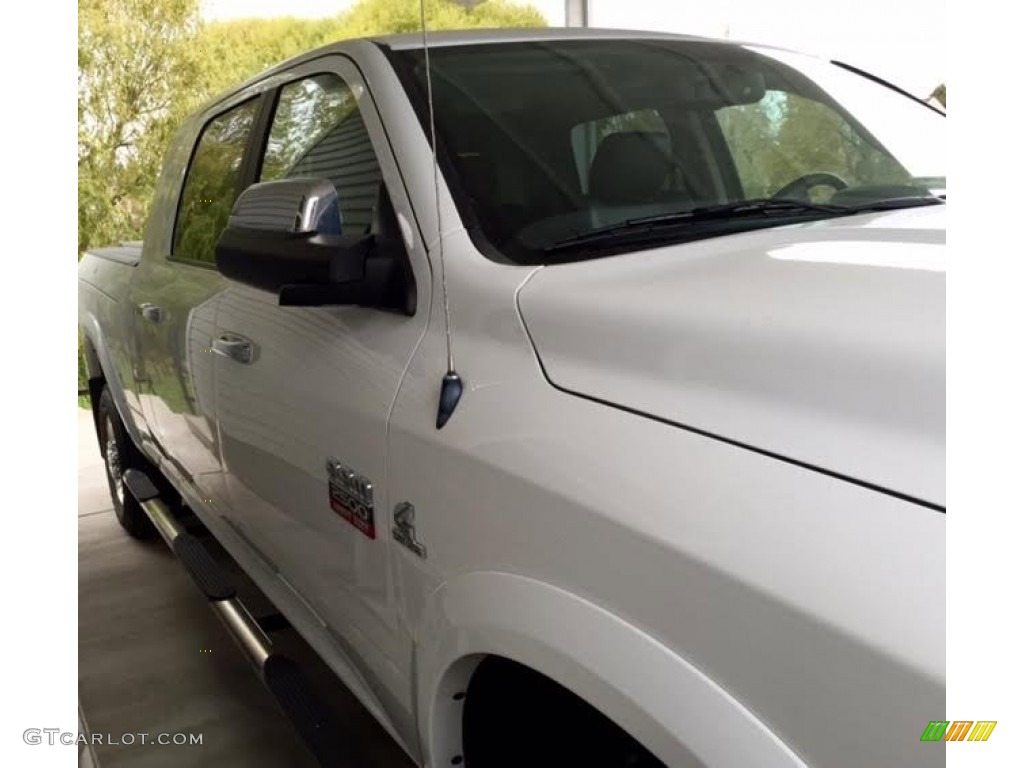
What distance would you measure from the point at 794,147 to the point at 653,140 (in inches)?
10.9

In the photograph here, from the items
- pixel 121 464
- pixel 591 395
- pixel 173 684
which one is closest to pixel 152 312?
pixel 173 684

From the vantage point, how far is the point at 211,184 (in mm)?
3033

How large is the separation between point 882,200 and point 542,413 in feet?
2.63

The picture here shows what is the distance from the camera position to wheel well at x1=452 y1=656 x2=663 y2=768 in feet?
3.99

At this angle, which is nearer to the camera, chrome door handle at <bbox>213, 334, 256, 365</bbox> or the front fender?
the front fender

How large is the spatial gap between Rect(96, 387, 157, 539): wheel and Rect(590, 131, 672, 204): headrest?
2.80 m

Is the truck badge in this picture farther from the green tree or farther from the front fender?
the green tree

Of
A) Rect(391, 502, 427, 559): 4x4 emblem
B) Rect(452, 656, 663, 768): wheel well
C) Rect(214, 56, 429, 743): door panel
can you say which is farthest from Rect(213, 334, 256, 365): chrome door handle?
Rect(452, 656, 663, 768): wheel well

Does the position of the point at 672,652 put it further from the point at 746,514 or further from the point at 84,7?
the point at 84,7

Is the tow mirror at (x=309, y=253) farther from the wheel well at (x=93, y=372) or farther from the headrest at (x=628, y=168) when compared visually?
the wheel well at (x=93, y=372)

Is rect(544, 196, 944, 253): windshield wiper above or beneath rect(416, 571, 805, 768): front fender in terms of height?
above

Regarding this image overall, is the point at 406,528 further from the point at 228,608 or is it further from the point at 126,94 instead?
the point at 126,94

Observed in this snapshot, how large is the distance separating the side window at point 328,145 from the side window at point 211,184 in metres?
0.27
